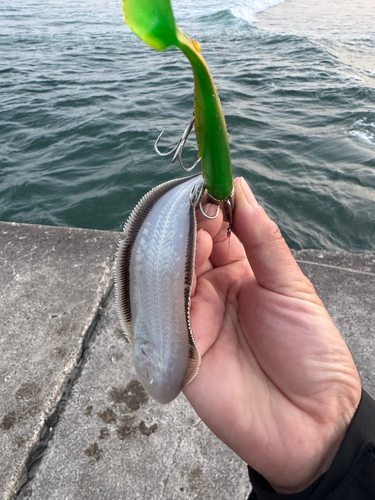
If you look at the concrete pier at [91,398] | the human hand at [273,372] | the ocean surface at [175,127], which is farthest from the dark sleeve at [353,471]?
the ocean surface at [175,127]

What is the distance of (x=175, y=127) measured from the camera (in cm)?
736

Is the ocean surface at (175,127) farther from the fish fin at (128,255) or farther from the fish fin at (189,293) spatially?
the fish fin at (189,293)

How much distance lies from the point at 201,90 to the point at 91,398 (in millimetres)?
1968

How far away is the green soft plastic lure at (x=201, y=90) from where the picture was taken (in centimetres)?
99

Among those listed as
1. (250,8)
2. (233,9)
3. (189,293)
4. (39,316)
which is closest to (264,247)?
(189,293)

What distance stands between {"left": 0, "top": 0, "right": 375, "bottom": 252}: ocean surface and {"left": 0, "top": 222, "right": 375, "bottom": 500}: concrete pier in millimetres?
1906

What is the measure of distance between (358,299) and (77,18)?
24.7 metres

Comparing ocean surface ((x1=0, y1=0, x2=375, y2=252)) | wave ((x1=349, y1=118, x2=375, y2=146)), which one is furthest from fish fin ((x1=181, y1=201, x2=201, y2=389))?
wave ((x1=349, y1=118, x2=375, y2=146))

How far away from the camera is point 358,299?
2.94 metres

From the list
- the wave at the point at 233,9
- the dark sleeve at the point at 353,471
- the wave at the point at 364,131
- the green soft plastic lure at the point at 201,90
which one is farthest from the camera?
the wave at the point at 233,9

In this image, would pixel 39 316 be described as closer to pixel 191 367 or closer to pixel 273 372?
pixel 191 367

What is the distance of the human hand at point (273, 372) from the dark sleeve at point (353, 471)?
7 cm

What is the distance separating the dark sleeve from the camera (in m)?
1.41

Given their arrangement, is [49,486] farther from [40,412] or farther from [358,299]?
[358,299]
